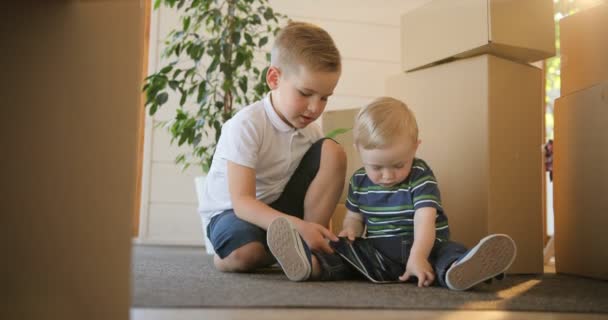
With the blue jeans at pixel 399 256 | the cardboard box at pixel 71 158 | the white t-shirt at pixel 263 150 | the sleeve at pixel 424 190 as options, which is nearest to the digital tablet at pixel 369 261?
the blue jeans at pixel 399 256

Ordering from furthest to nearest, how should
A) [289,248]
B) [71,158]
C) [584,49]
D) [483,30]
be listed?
1. [584,49]
2. [483,30]
3. [289,248]
4. [71,158]

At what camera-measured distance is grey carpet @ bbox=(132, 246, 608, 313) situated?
78 cm

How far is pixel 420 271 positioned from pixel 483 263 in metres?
0.12

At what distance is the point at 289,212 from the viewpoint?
1321 mm

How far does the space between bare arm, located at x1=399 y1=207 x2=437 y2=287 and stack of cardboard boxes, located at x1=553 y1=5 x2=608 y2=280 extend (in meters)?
0.45

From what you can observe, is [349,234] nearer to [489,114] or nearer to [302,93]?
[302,93]

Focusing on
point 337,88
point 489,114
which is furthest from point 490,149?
point 337,88

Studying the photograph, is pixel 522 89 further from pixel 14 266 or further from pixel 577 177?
pixel 14 266

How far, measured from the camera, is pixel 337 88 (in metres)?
2.75

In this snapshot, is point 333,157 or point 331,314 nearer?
point 331,314

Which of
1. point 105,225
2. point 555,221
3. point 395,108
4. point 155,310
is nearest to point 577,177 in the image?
point 555,221

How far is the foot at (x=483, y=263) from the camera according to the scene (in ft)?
3.01

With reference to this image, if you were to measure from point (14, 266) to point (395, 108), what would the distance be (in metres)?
0.76

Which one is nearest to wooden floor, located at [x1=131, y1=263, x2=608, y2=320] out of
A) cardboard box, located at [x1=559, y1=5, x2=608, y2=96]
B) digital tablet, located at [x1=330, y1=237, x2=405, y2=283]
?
digital tablet, located at [x1=330, y1=237, x2=405, y2=283]
